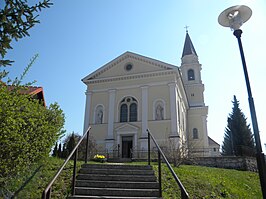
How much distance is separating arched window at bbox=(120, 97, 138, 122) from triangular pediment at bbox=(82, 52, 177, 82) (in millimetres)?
2941

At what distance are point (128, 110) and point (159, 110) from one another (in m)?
3.21

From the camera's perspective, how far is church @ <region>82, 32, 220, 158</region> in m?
22.3

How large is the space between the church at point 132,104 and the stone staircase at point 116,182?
13673 mm

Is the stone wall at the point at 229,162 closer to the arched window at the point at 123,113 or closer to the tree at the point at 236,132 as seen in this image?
the arched window at the point at 123,113

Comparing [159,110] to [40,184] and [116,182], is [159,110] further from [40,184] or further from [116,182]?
[40,184]

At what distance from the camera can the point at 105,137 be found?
23.3 metres

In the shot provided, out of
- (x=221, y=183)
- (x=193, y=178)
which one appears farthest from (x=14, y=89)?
(x=221, y=183)

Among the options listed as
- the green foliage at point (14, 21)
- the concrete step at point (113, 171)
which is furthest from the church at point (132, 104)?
the green foliage at point (14, 21)

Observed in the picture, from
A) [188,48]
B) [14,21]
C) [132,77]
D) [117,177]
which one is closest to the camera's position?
[14,21]

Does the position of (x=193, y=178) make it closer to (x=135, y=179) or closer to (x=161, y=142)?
(x=135, y=179)

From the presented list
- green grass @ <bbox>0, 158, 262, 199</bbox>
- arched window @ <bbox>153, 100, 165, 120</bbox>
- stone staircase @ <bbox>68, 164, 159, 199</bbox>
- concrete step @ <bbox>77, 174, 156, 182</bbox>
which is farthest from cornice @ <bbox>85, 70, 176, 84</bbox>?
concrete step @ <bbox>77, 174, 156, 182</bbox>

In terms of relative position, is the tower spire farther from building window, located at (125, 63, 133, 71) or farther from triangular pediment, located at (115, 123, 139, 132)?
triangular pediment, located at (115, 123, 139, 132)

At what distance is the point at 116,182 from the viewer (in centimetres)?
645

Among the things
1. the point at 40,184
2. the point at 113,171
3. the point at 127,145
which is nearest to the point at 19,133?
the point at 40,184
